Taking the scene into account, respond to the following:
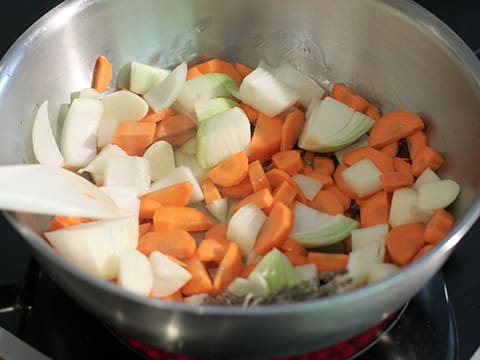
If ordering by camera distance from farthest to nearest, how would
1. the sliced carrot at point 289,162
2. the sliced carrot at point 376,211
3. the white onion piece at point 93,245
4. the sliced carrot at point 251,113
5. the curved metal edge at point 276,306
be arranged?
the sliced carrot at point 251,113 < the sliced carrot at point 289,162 < the sliced carrot at point 376,211 < the white onion piece at point 93,245 < the curved metal edge at point 276,306

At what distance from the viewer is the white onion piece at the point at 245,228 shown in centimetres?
132

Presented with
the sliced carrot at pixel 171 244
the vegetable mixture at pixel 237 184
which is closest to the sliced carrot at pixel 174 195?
the vegetable mixture at pixel 237 184

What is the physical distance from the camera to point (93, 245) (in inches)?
46.1

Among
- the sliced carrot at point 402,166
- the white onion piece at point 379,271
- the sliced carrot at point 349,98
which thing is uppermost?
the sliced carrot at point 349,98

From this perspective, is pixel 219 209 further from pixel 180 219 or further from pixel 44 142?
pixel 44 142

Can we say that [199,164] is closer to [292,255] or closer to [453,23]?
[292,255]

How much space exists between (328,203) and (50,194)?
22.3 inches

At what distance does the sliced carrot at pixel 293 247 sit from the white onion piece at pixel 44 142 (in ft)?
1.58

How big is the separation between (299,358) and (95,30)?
827 millimetres

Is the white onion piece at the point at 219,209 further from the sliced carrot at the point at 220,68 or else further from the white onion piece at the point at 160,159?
the sliced carrot at the point at 220,68

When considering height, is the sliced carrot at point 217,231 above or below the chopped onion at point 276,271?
below

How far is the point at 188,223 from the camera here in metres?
1.36

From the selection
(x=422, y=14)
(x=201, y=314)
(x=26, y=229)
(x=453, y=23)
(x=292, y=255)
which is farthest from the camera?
(x=453, y=23)

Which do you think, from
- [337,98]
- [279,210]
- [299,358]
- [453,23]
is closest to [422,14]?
[337,98]
